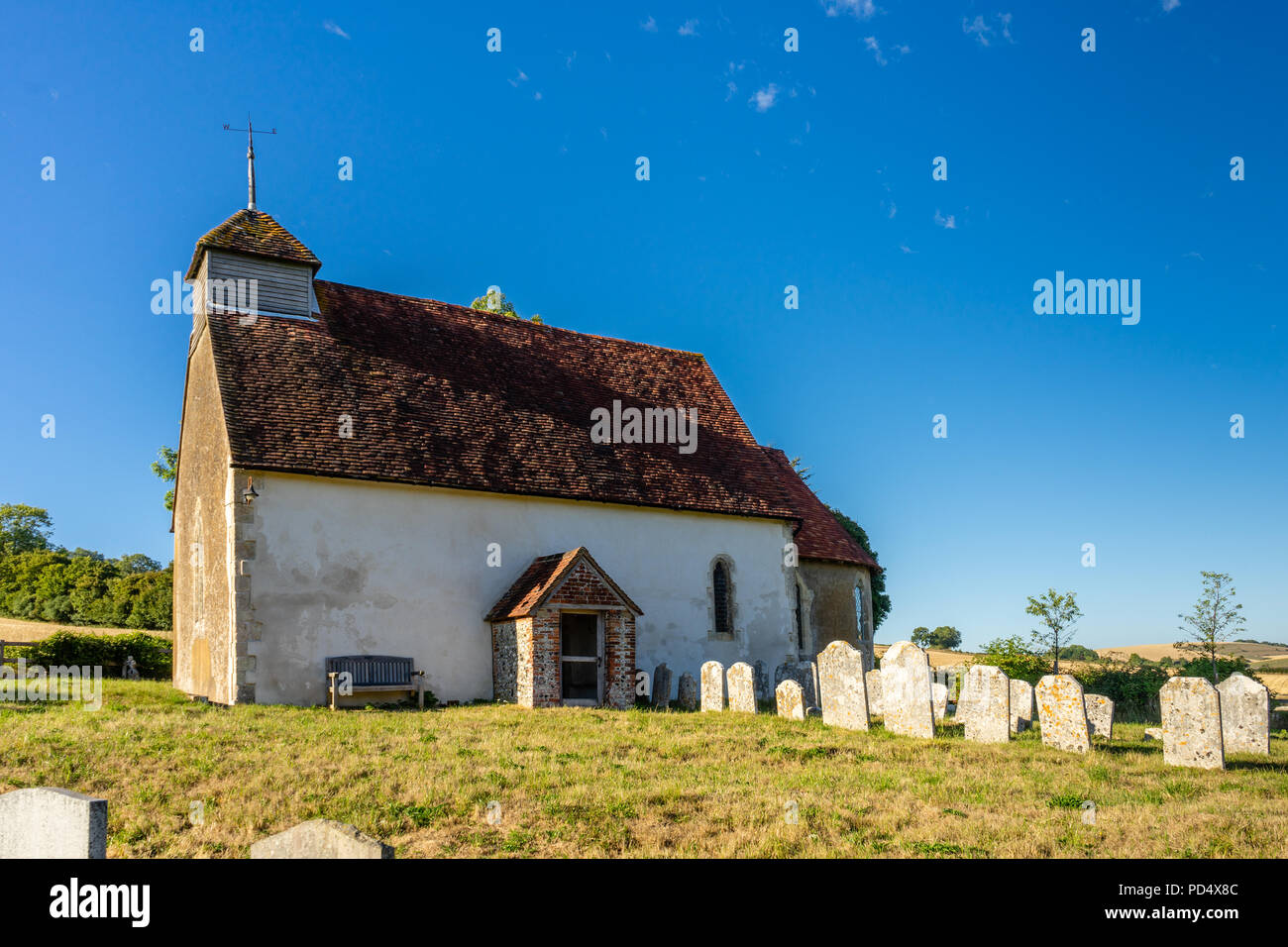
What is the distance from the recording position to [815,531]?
29.9m

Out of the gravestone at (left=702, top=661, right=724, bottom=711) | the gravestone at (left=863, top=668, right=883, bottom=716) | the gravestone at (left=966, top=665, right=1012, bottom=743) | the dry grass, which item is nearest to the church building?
the gravestone at (left=702, top=661, right=724, bottom=711)

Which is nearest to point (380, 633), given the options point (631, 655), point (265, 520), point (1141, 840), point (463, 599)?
point (463, 599)

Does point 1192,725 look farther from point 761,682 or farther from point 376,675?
point 376,675

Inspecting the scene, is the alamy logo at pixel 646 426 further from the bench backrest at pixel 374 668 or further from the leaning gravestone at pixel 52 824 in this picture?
the leaning gravestone at pixel 52 824

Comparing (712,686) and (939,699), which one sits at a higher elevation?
(712,686)

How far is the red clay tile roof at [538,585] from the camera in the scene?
19.7 m

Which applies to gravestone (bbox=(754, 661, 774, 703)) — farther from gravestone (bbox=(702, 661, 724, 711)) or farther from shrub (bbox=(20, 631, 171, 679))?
shrub (bbox=(20, 631, 171, 679))

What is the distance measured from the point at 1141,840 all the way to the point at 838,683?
796 cm

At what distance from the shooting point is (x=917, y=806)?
9.57 m

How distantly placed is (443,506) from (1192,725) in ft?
48.5

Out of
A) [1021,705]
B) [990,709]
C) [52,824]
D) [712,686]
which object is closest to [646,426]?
[712,686]

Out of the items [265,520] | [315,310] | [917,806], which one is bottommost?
[917,806]

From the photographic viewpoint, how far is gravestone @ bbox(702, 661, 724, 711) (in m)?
19.0
